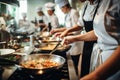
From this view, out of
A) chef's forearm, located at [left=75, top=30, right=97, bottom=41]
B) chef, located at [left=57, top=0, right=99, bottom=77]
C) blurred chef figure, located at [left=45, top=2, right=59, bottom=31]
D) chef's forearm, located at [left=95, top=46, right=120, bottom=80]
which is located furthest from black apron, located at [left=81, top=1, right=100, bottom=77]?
blurred chef figure, located at [left=45, top=2, right=59, bottom=31]

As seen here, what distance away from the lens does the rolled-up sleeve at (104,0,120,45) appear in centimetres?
129

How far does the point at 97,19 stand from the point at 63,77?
2.05 feet

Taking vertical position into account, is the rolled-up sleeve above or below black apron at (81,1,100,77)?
above

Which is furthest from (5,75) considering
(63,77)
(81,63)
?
(81,63)

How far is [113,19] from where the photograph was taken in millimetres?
1312

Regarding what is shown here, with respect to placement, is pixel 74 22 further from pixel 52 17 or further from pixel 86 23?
pixel 52 17

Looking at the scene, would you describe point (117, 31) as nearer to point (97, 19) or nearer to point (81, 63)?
point (97, 19)

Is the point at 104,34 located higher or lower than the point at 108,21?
lower

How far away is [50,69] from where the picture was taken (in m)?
1.54

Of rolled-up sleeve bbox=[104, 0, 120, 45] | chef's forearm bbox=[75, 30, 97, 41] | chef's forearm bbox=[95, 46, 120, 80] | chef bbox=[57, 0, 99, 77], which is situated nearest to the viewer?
chef's forearm bbox=[95, 46, 120, 80]

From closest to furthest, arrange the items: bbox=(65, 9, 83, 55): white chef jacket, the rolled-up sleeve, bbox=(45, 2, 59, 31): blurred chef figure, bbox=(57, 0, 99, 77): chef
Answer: the rolled-up sleeve
bbox=(57, 0, 99, 77): chef
bbox=(65, 9, 83, 55): white chef jacket
bbox=(45, 2, 59, 31): blurred chef figure

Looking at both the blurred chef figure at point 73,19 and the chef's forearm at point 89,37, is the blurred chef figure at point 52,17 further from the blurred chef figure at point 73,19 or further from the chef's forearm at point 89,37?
the chef's forearm at point 89,37

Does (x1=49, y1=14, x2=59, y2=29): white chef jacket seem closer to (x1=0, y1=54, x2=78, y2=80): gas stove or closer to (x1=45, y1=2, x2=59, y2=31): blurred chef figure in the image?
(x1=45, y1=2, x2=59, y2=31): blurred chef figure

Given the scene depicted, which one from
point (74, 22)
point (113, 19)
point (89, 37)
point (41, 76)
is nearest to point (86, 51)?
point (89, 37)
